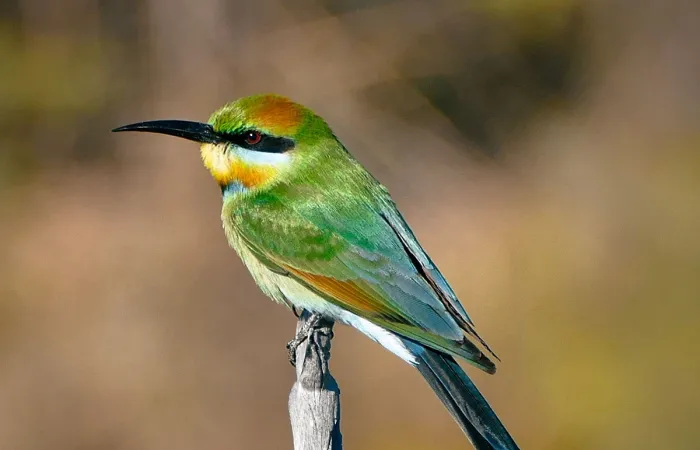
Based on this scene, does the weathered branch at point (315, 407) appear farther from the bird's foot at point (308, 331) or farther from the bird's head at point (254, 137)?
the bird's head at point (254, 137)

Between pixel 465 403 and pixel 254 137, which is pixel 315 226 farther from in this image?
pixel 465 403

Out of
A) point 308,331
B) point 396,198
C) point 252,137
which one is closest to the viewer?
point 308,331

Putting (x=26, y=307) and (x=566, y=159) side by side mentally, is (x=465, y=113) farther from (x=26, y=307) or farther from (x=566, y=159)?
(x=26, y=307)

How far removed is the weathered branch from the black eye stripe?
836 millimetres

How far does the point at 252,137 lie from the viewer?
3002 millimetres

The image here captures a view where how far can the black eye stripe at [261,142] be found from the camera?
3.00m

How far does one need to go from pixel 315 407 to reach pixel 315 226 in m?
0.90

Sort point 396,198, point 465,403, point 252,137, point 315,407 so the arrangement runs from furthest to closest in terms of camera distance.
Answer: point 396,198 → point 252,137 → point 465,403 → point 315,407

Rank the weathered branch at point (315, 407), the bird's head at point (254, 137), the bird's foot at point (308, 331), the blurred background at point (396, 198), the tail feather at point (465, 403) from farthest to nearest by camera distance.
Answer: the blurred background at point (396, 198), the bird's head at point (254, 137), the bird's foot at point (308, 331), the tail feather at point (465, 403), the weathered branch at point (315, 407)

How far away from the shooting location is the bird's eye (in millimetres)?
2994

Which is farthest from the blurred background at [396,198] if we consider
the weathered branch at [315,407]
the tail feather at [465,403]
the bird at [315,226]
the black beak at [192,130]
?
the weathered branch at [315,407]

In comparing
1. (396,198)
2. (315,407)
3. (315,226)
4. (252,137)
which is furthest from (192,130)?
(396,198)

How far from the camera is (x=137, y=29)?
739 centimetres

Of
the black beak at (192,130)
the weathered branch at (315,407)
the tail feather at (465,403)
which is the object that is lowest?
the tail feather at (465,403)
